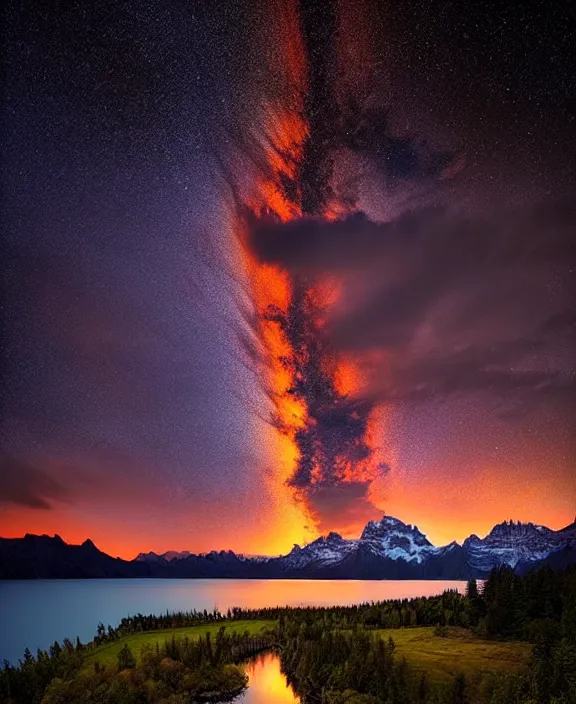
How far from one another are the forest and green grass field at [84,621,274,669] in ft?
0.94

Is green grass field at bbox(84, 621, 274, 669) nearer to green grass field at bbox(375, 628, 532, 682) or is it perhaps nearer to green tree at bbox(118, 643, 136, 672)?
green tree at bbox(118, 643, 136, 672)

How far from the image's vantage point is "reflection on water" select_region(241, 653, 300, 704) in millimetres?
40688

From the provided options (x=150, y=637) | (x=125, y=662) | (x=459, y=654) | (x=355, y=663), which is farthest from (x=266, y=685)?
(x=150, y=637)

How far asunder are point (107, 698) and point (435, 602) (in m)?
45.1

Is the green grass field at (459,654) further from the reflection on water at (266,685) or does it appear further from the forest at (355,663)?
the reflection on water at (266,685)

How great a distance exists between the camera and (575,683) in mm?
26719

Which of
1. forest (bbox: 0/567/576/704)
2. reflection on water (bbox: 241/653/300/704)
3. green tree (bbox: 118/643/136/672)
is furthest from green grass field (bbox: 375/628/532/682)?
green tree (bbox: 118/643/136/672)

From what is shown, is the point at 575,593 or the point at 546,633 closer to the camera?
the point at 546,633

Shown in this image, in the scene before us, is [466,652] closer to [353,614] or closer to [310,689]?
[310,689]

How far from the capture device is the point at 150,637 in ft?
207

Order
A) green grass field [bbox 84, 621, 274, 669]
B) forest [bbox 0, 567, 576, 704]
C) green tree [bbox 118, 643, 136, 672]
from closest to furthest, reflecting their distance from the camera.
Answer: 1. forest [bbox 0, 567, 576, 704]
2. green tree [bbox 118, 643, 136, 672]
3. green grass field [bbox 84, 621, 274, 669]

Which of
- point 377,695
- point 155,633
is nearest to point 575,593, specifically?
point 377,695

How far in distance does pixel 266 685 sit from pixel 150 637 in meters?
22.6

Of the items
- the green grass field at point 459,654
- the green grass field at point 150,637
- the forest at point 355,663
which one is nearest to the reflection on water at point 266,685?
the forest at point 355,663
